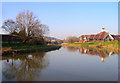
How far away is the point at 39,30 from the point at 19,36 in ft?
14.9

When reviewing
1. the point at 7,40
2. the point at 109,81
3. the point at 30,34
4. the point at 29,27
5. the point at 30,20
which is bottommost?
the point at 109,81

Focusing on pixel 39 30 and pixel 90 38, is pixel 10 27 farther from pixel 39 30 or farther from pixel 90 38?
pixel 90 38

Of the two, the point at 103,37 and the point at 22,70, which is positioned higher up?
the point at 103,37

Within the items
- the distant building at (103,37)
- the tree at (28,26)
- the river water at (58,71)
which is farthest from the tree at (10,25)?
the distant building at (103,37)

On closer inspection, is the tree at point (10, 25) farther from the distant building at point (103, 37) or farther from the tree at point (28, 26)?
the distant building at point (103, 37)

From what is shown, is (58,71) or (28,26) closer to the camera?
(58,71)

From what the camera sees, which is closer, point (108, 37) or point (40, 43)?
point (40, 43)

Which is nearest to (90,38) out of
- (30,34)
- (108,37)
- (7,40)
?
(108,37)

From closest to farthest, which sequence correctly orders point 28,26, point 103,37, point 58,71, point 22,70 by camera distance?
point 58,71 < point 22,70 < point 28,26 < point 103,37

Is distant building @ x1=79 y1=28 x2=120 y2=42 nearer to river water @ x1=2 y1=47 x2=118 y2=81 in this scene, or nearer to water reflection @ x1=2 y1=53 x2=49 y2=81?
river water @ x1=2 y1=47 x2=118 y2=81

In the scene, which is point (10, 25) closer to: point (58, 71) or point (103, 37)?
point (58, 71)

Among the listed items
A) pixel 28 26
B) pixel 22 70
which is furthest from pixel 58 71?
pixel 28 26

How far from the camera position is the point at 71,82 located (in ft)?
16.2

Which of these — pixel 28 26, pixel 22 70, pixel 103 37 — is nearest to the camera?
pixel 22 70
